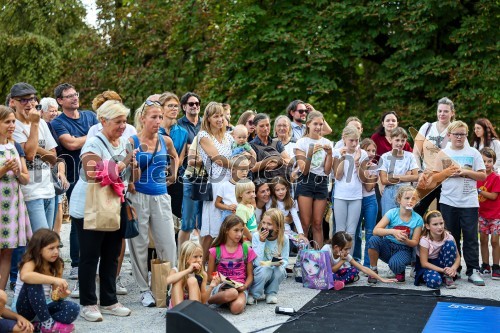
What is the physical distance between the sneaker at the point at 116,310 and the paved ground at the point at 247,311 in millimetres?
47

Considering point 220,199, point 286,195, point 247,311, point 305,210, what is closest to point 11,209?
point 220,199

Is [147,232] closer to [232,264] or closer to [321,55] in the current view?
[232,264]

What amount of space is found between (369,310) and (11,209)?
314cm

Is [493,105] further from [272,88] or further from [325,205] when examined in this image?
[325,205]

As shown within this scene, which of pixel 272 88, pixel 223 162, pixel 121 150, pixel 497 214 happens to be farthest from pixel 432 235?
pixel 272 88

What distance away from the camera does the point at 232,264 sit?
6551 millimetres

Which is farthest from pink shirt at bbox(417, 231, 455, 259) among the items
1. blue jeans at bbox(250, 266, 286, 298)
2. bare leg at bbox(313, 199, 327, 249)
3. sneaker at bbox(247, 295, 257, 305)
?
sneaker at bbox(247, 295, 257, 305)

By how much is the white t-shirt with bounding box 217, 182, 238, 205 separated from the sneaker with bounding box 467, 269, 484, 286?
2.54 m

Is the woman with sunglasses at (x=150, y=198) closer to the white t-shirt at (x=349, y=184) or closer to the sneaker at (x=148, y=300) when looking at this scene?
the sneaker at (x=148, y=300)

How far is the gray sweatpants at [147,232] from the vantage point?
21.3 ft

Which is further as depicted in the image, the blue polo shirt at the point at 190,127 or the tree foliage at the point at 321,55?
the tree foliage at the point at 321,55

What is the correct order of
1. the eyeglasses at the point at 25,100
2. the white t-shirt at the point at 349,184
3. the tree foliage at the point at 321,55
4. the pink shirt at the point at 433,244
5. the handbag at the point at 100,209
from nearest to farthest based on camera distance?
the handbag at the point at 100,209 → the eyeglasses at the point at 25,100 → the pink shirt at the point at 433,244 → the white t-shirt at the point at 349,184 → the tree foliage at the point at 321,55

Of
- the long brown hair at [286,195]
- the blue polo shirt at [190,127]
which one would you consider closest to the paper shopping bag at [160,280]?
the long brown hair at [286,195]

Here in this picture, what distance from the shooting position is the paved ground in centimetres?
592
